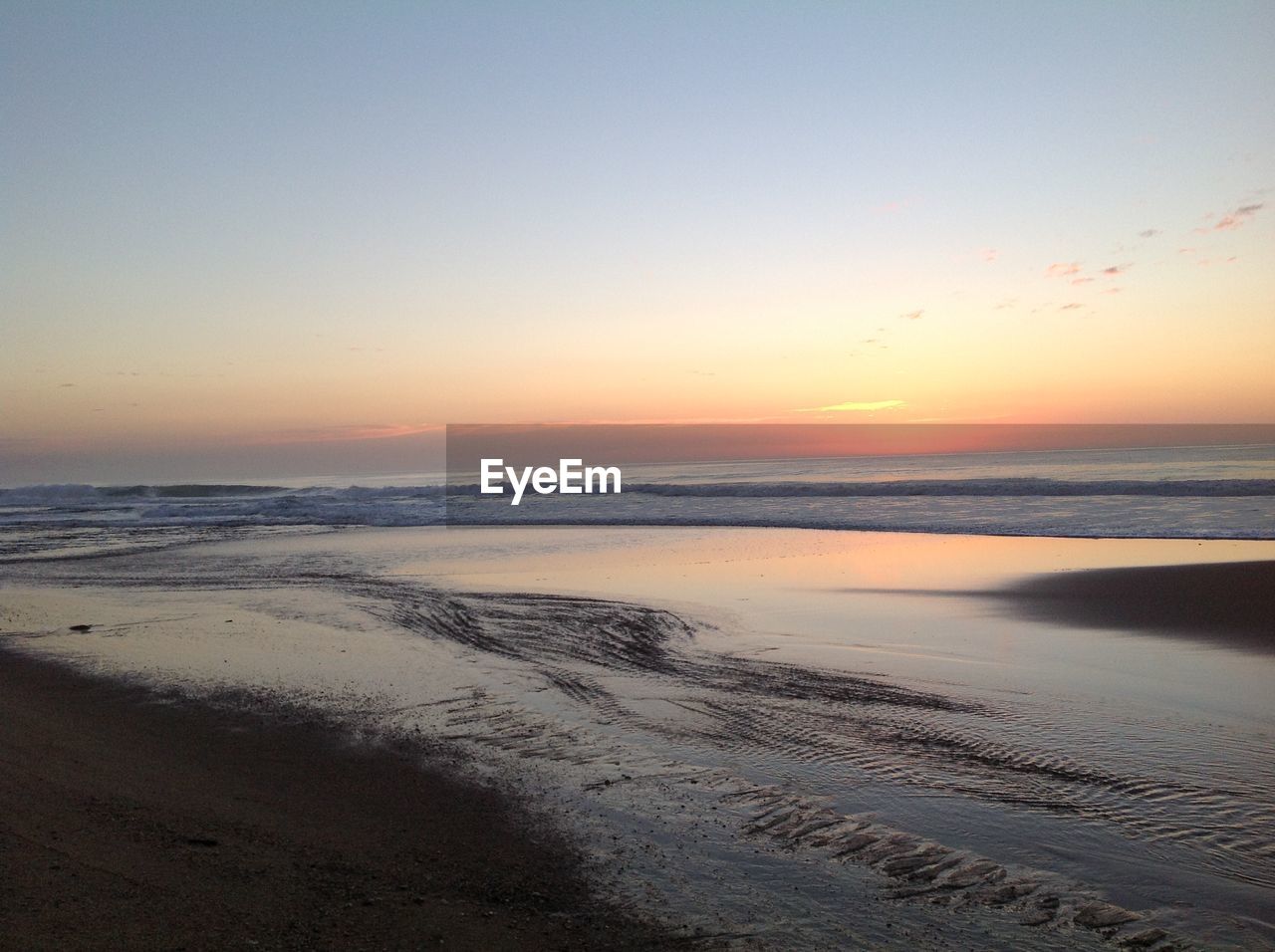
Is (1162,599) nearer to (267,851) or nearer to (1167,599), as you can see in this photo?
(1167,599)

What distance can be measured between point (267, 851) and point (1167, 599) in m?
13.3

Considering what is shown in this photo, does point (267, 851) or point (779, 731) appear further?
point (779, 731)

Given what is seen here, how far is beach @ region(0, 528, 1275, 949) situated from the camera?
4.31m

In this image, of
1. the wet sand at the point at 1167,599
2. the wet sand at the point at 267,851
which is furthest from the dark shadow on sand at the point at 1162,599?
the wet sand at the point at 267,851

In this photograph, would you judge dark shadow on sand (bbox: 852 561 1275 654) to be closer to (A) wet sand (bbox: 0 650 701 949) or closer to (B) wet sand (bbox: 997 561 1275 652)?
(B) wet sand (bbox: 997 561 1275 652)

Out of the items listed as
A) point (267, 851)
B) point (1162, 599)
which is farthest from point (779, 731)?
point (1162, 599)

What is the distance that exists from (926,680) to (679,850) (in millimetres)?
4616

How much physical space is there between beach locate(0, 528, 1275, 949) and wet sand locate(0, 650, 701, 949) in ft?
0.16

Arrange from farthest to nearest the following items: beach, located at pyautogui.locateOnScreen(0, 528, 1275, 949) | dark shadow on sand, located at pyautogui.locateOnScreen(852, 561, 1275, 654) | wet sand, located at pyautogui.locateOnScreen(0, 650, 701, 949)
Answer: dark shadow on sand, located at pyautogui.locateOnScreen(852, 561, 1275, 654) → beach, located at pyautogui.locateOnScreen(0, 528, 1275, 949) → wet sand, located at pyautogui.locateOnScreen(0, 650, 701, 949)

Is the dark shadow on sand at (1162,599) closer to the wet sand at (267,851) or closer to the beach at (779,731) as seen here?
the beach at (779,731)

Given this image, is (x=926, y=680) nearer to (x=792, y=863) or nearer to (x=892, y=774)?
(x=892, y=774)

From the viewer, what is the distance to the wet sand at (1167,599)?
11.1 m

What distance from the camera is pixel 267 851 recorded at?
15.4ft

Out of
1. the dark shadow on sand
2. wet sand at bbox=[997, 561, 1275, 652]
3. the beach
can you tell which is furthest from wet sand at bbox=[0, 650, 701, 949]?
wet sand at bbox=[997, 561, 1275, 652]
